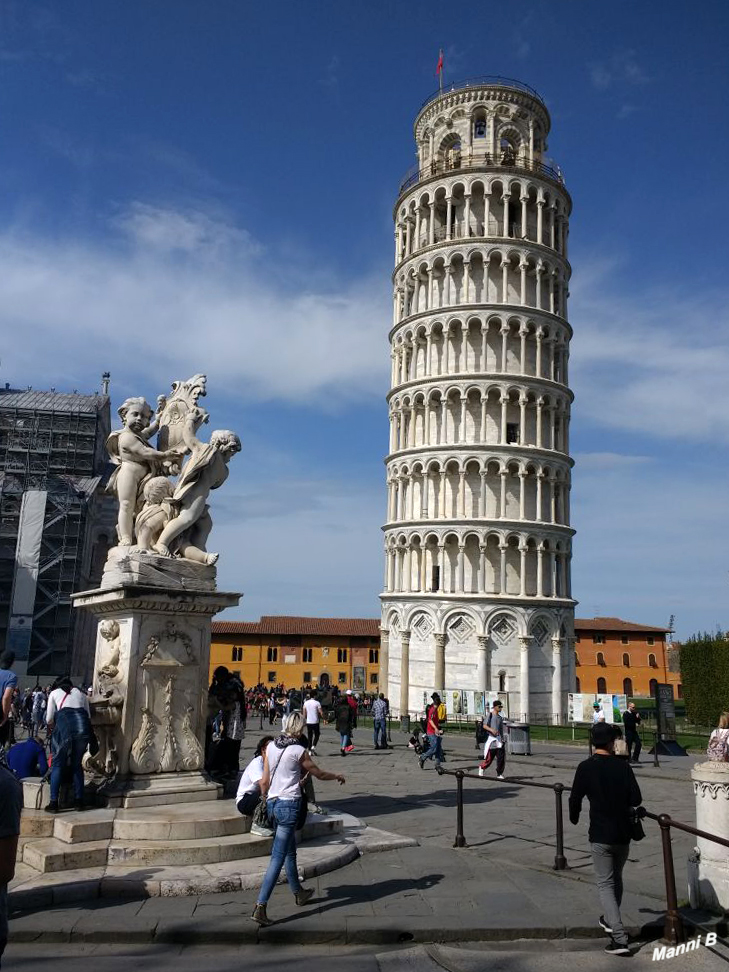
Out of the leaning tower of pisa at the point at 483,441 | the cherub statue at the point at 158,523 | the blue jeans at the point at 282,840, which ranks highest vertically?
the leaning tower of pisa at the point at 483,441

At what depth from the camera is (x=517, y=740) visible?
24641mm

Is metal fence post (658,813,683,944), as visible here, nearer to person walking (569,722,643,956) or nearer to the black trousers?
person walking (569,722,643,956)

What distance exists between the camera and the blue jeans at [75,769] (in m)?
8.65

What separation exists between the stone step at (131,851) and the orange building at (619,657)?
244 feet

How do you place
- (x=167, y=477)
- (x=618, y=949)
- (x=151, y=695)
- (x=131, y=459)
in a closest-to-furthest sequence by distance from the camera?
(x=618, y=949) < (x=151, y=695) < (x=131, y=459) < (x=167, y=477)

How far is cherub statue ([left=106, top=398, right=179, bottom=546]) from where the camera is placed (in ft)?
33.9

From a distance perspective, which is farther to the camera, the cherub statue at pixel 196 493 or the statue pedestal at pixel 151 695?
the cherub statue at pixel 196 493

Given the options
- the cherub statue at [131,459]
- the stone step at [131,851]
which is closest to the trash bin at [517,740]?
the stone step at [131,851]

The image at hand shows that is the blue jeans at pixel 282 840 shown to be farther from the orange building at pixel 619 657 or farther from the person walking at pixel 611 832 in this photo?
the orange building at pixel 619 657

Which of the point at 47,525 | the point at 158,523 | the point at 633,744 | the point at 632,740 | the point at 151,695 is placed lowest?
the point at 633,744

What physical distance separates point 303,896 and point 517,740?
18.7m

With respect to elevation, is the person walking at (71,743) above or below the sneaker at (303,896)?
above

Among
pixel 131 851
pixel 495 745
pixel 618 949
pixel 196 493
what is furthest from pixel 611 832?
pixel 495 745

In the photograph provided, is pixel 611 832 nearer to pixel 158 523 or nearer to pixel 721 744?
pixel 721 744
